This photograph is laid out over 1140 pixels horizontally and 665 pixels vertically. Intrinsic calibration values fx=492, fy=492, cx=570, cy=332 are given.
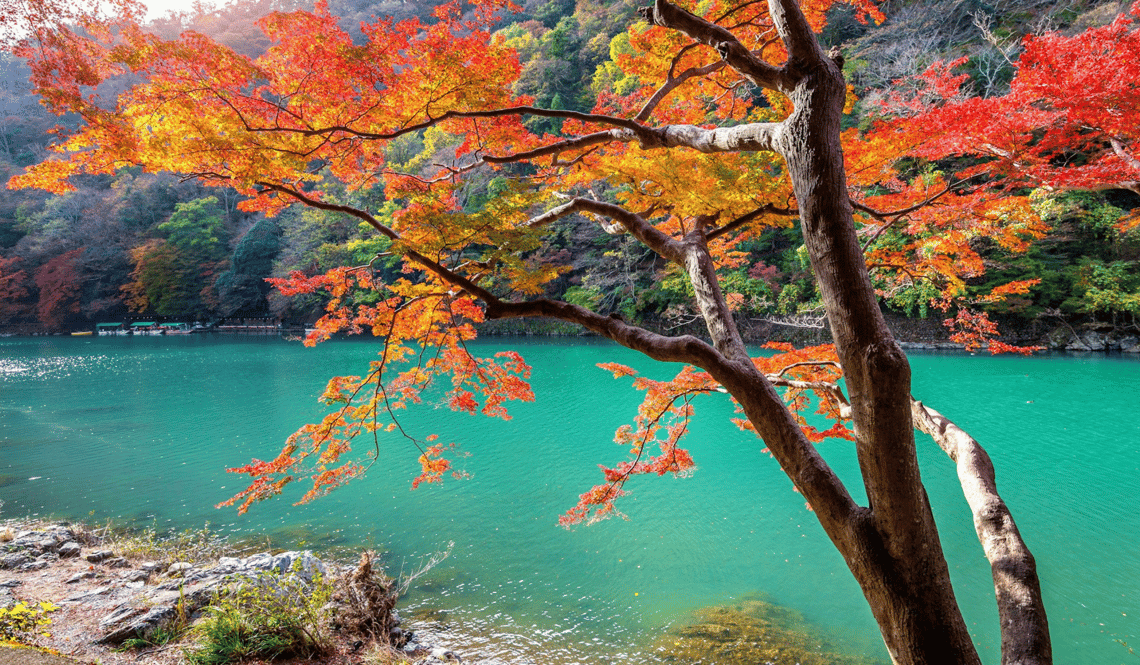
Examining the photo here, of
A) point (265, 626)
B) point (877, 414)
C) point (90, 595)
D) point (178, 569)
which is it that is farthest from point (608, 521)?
point (877, 414)

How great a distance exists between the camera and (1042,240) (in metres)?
11.3

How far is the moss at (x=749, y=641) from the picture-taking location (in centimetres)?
309

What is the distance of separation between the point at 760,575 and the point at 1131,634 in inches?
85.8

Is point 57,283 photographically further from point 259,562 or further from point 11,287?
point 259,562

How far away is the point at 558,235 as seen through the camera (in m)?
19.2

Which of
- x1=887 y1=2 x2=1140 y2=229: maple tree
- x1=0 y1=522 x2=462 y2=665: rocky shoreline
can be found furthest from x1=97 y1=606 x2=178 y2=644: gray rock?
x1=887 y1=2 x2=1140 y2=229: maple tree

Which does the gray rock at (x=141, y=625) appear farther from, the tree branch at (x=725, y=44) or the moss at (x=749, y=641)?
the tree branch at (x=725, y=44)

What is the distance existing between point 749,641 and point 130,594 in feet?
13.6

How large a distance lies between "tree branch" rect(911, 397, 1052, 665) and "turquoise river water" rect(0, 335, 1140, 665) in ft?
6.99

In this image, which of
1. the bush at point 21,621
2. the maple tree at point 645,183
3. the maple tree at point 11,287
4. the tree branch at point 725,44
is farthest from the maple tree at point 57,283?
the tree branch at point 725,44

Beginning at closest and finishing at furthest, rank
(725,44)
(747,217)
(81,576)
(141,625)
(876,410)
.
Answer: (876,410)
(725,44)
(141,625)
(747,217)
(81,576)

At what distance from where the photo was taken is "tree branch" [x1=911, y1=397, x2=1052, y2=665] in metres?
1.28

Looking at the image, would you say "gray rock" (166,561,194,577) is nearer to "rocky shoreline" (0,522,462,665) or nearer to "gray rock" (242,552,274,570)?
"rocky shoreline" (0,522,462,665)

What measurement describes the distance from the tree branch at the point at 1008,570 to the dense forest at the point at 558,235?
7975 millimetres
